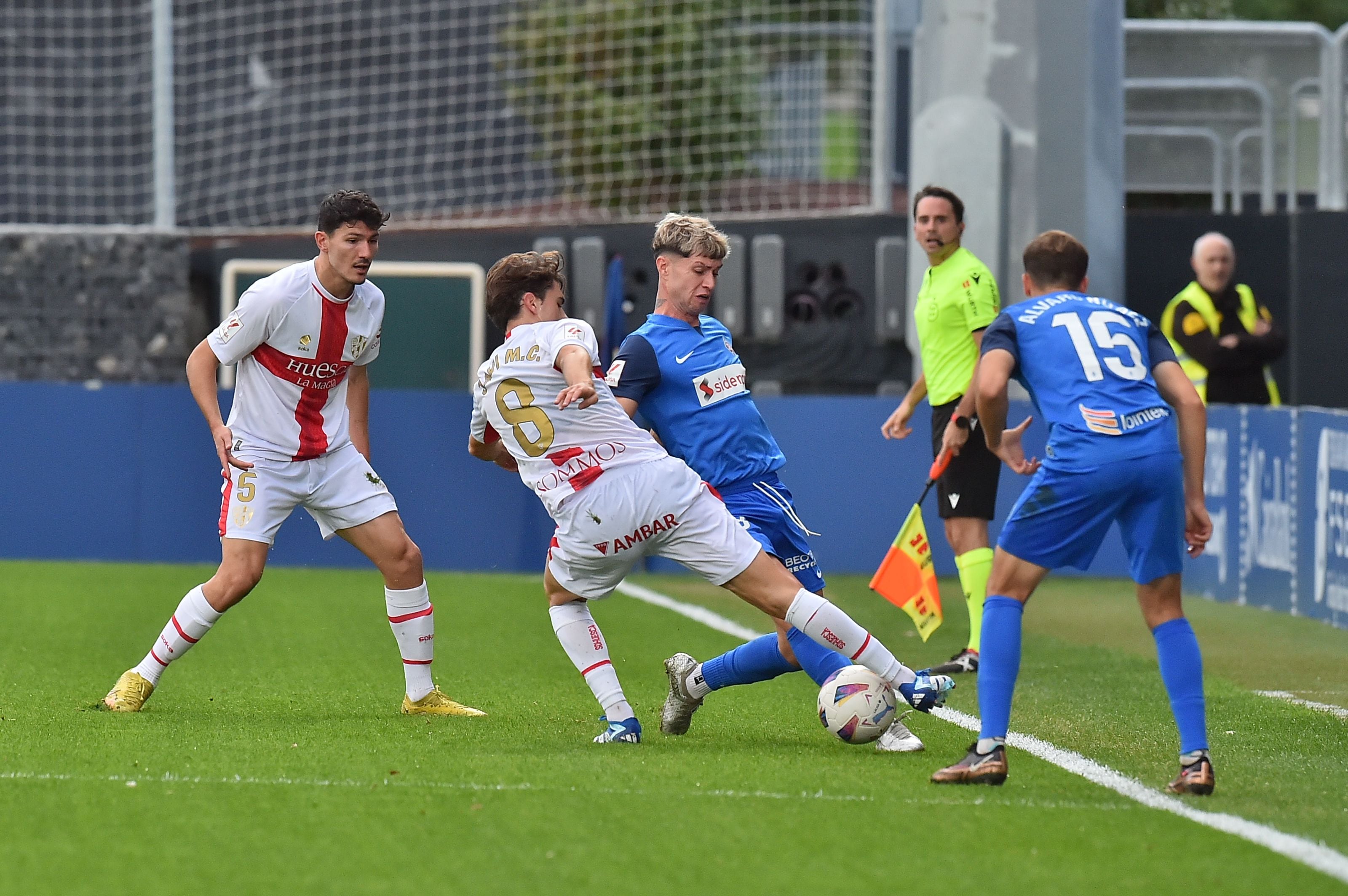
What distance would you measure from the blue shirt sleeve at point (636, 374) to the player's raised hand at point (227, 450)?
4.68 feet

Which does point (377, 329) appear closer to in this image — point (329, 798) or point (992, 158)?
point (329, 798)

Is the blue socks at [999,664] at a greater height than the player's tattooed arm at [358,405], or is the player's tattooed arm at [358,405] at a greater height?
the player's tattooed arm at [358,405]

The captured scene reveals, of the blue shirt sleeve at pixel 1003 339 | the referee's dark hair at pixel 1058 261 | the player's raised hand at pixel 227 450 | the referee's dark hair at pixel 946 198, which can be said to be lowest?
the player's raised hand at pixel 227 450

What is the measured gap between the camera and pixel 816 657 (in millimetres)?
5996

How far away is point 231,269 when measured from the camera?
14680 mm

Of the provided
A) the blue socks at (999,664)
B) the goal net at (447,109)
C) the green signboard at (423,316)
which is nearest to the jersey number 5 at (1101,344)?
the blue socks at (999,664)

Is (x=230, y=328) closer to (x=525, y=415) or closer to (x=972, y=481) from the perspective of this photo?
(x=525, y=415)

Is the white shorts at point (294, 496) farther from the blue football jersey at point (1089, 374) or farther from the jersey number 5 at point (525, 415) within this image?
the blue football jersey at point (1089, 374)

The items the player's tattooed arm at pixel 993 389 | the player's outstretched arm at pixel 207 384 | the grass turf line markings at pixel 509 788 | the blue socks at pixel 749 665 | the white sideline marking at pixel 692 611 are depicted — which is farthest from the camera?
the white sideline marking at pixel 692 611

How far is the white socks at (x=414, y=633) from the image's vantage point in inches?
262

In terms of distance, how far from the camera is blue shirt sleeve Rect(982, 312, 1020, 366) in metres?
5.30

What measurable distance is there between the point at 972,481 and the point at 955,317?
733mm

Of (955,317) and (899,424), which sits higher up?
(955,317)

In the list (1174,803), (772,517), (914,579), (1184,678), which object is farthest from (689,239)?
(914,579)
